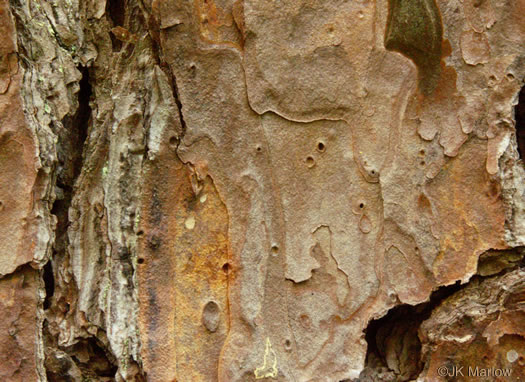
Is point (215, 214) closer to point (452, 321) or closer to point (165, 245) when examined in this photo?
point (165, 245)

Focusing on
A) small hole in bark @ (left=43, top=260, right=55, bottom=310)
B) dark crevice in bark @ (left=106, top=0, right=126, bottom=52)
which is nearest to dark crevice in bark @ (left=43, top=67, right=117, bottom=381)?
small hole in bark @ (left=43, top=260, right=55, bottom=310)

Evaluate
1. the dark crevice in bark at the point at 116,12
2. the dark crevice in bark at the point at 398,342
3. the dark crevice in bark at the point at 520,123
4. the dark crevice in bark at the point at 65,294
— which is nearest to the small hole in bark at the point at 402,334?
the dark crevice in bark at the point at 398,342

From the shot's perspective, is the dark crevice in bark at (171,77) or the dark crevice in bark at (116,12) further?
the dark crevice in bark at (116,12)

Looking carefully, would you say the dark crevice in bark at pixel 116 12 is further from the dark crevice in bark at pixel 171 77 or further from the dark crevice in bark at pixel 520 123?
the dark crevice in bark at pixel 520 123

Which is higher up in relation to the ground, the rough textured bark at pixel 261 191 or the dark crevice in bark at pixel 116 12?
the dark crevice in bark at pixel 116 12

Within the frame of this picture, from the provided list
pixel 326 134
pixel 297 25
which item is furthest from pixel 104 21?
pixel 326 134

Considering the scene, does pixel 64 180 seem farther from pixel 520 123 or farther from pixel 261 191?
pixel 520 123

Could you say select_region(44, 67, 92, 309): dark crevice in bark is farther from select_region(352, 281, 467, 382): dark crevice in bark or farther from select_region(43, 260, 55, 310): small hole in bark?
select_region(352, 281, 467, 382): dark crevice in bark

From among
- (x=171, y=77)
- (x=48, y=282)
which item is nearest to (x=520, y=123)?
(x=171, y=77)
